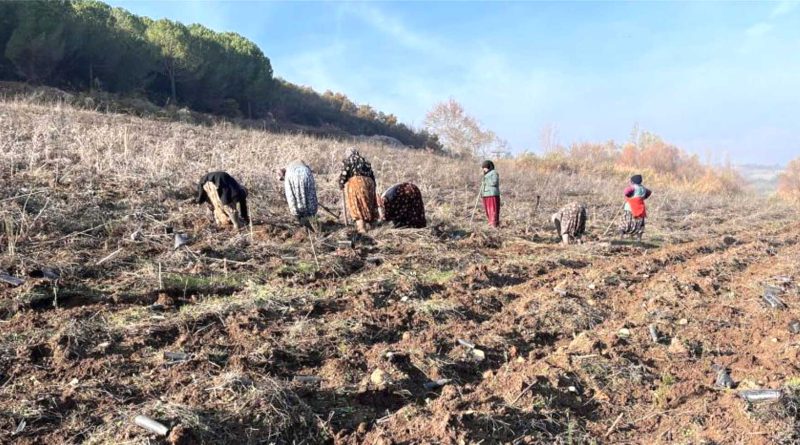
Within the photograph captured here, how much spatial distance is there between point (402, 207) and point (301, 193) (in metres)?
1.45

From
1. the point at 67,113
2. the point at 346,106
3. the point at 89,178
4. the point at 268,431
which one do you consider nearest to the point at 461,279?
the point at 268,431

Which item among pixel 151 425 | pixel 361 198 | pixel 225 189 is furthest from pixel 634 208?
pixel 151 425

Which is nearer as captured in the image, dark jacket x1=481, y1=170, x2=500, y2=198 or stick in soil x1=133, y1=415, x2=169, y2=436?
stick in soil x1=133, y1=415, x2=169, y2=436

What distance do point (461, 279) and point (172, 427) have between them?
3362 mm

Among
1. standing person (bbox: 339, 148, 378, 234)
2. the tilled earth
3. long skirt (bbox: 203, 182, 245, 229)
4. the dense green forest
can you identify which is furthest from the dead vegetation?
the dense green forest

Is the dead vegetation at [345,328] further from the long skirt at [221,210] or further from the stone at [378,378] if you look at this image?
the long skirt at [221,210]

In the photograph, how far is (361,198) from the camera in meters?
7.12

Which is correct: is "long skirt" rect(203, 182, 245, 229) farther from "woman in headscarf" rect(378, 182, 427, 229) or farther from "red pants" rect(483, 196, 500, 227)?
"red pants" rect(483, 196, 500, 227)

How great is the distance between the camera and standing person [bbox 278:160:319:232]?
6902 mm

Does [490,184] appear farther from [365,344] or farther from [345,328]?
[365,344]

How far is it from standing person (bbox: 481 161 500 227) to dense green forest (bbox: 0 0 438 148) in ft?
57.5

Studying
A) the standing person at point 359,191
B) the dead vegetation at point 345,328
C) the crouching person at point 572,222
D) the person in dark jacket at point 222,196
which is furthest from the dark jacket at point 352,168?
the crouching person at point 572,222

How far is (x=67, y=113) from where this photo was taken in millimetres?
11570

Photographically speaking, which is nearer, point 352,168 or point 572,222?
point 352,168
